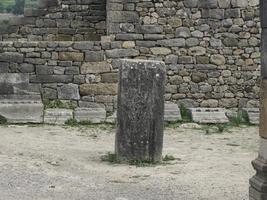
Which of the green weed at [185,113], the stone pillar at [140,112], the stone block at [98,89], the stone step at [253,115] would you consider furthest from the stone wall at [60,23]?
the stone pillar at [140,112]

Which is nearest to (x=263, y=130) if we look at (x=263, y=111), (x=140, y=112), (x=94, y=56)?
(x=263, y=111)

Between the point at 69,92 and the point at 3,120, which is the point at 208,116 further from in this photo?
the point at 3,120

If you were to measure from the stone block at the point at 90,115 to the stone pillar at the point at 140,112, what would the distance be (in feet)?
10.6

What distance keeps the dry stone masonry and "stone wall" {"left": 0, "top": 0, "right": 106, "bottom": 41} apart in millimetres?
502

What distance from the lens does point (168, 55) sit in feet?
39.9

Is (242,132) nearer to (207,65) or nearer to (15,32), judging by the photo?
(207,65)

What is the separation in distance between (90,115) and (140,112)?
3529 millimetres

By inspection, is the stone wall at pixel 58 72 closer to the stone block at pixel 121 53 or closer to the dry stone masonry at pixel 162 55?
the dry stone masonry at pixel 162 55

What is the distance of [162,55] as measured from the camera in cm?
1215

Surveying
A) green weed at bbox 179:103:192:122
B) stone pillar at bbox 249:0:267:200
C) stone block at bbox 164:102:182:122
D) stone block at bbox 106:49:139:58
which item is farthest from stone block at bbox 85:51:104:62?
stone pillar at bbox 249:0:267:200

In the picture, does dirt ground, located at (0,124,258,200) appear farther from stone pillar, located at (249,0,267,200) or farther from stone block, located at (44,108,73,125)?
stone pillar, located at (249,0,267,200)

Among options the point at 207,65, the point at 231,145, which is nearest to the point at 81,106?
the point at 207,65

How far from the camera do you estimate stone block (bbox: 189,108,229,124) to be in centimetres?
1142

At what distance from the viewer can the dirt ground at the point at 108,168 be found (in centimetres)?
611
